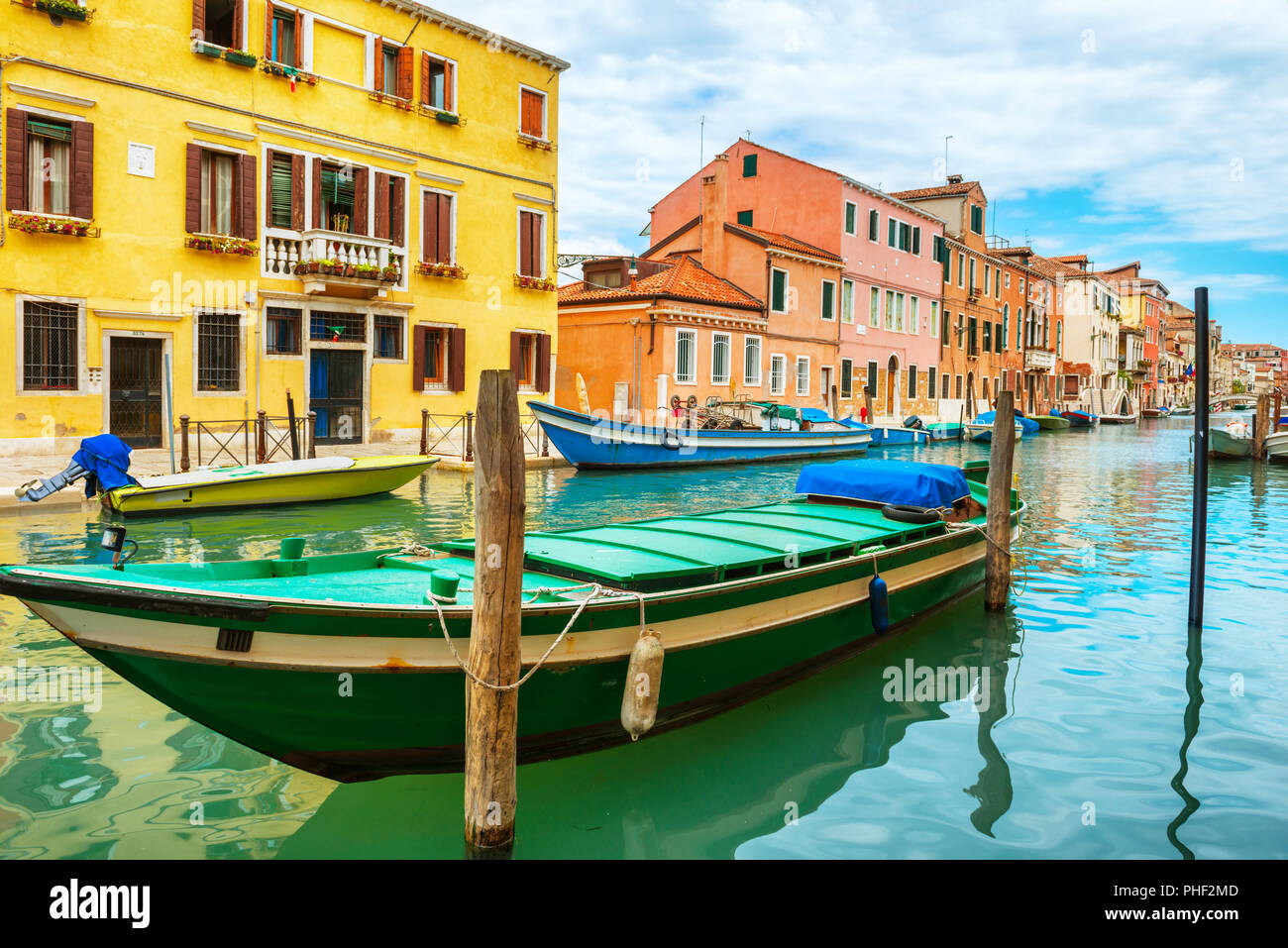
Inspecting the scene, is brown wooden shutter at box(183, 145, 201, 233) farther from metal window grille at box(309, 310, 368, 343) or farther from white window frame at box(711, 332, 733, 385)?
white window frame at box(711, 332, 733, 385)

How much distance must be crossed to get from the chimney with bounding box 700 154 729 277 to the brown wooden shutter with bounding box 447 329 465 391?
442 inches

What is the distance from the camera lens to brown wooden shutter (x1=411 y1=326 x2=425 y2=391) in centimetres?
1952

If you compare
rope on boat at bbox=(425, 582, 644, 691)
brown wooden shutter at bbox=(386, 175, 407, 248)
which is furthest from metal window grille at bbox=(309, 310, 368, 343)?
rope on boat at bbox=(425, 582, 644, 691)

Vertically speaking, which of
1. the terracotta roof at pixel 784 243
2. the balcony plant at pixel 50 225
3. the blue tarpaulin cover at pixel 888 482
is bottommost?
the blue tarpaulin cover at pixel 888 482

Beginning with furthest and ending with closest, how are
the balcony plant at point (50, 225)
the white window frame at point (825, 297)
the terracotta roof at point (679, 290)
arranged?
the white window frame at point (825, 297), the terracotta roof at point (679, 290), the balcony plant at point (50, 225)

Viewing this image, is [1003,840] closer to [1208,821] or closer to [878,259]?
[1208,821]

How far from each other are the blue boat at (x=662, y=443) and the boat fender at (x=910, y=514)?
11.1 meters

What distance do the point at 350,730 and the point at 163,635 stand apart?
93 cm

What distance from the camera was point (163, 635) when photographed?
4.10m

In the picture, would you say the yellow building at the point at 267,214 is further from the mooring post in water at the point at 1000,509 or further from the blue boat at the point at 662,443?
the mooring post in water at the point at 1000,509

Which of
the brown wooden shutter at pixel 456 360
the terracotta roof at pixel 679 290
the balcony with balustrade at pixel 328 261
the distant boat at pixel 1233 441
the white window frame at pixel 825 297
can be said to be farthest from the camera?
the white window frame at pixel 825 297

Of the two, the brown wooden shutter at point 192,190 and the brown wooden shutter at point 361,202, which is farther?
the brown wooden shutter at point 361,202

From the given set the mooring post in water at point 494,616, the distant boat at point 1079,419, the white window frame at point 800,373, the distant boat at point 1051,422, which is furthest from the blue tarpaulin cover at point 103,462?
the distant boat at point 1079,419

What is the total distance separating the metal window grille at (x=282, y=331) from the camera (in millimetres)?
17391
